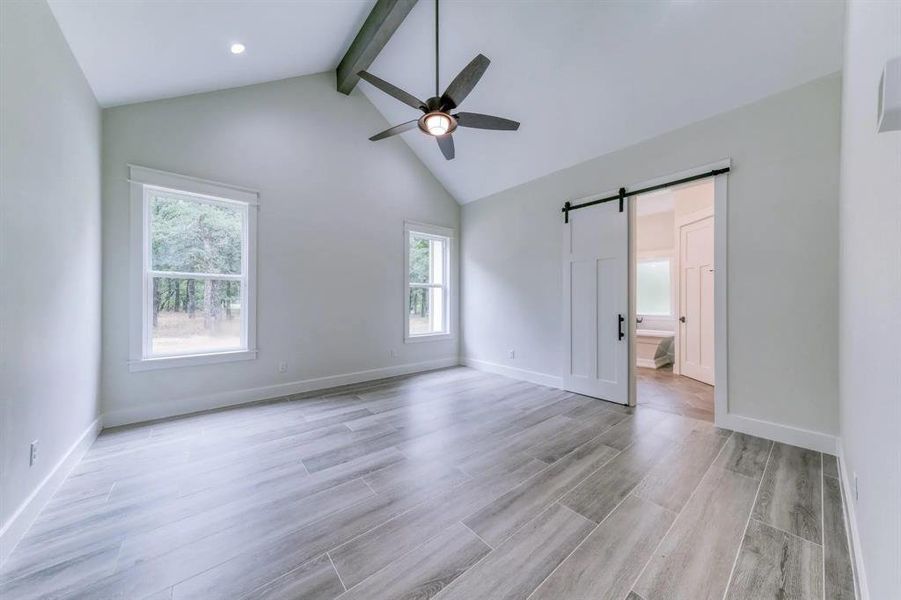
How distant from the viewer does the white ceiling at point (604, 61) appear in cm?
251

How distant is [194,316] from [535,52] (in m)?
4.53

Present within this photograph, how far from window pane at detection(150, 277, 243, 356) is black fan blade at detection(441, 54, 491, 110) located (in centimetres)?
309

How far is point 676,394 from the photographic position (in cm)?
414

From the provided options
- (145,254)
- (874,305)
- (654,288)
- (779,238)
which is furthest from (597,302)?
(145,254)

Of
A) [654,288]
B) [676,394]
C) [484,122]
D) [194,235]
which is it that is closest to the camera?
[484,122]

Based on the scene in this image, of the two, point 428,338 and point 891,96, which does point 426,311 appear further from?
point 891,96

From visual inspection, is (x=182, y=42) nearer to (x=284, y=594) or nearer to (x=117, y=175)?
(x=117, y=175)

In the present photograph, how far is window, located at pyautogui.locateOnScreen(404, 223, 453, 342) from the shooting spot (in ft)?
17.6

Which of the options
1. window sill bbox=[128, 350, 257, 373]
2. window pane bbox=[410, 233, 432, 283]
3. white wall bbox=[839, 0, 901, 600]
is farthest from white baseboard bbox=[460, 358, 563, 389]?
window sill bbox=[128, 350, 257, 373]

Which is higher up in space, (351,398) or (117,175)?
(117,175)

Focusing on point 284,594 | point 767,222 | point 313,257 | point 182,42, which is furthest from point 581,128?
point 284,594

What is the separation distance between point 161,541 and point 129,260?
274 cm

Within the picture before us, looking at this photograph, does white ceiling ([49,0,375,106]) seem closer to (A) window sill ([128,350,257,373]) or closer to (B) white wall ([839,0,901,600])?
(A) window sill ([128,350,257,373])

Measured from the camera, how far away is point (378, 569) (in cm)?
150
